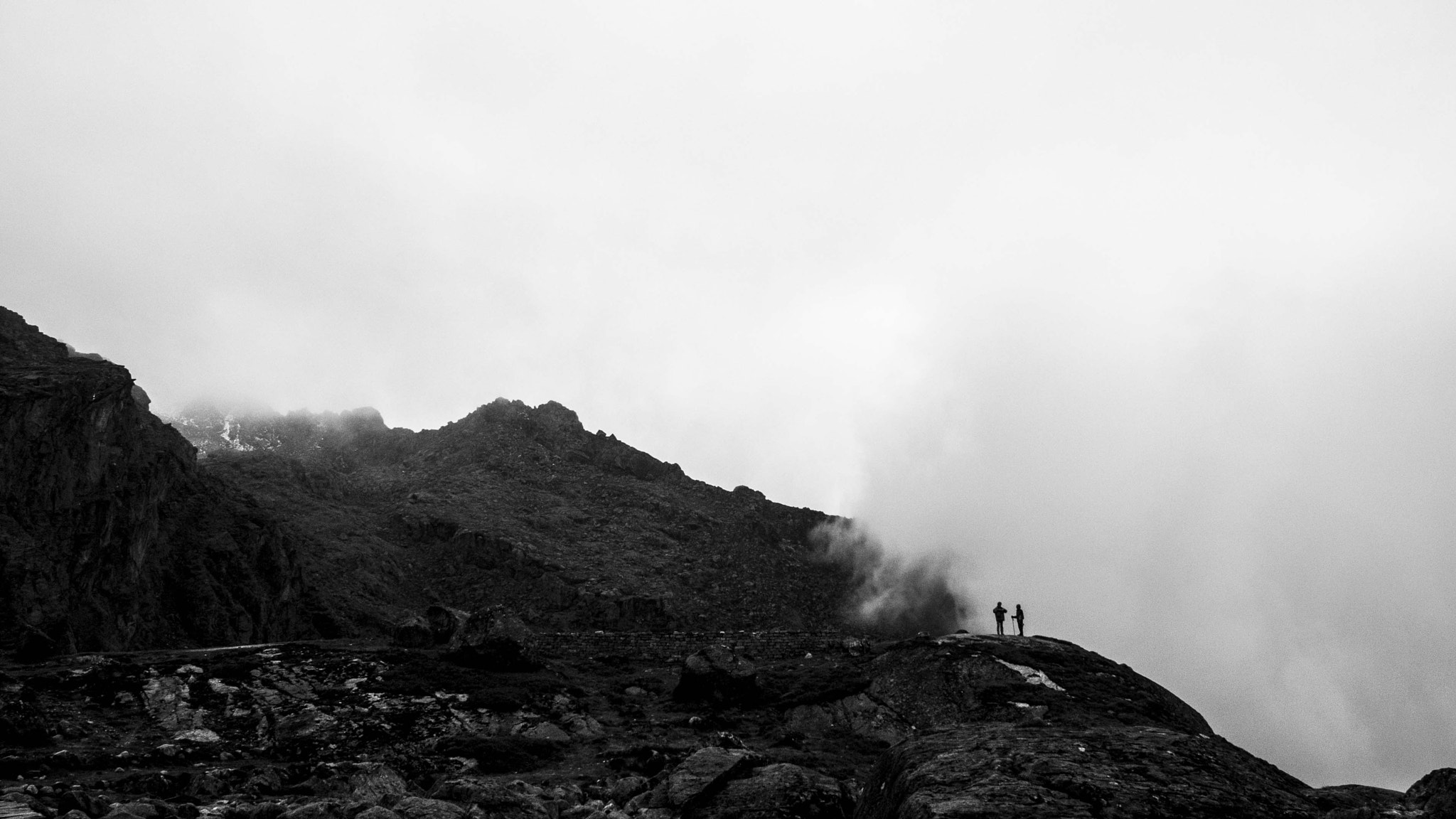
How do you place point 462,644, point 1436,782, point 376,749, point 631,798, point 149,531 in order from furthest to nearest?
1. point 149,531
2. point 462,644
3. point 376,749
4. point 631,798
5. point 1436,782

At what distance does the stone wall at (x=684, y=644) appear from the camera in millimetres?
53531

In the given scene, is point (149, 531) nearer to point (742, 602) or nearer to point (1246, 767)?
point (742, 602)

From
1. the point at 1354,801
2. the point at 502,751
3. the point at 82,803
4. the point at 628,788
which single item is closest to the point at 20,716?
the point at 82,803

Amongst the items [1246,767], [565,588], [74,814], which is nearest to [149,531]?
[565,588]

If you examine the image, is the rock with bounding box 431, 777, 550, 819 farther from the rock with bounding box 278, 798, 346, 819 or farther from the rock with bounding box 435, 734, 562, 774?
the rock with bounding box 435, 734, 562, 774

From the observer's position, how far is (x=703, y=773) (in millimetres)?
23469

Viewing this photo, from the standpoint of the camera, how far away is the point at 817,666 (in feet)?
162

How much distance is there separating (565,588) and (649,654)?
40.6 metres

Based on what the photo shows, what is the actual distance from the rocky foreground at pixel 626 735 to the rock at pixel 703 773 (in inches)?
2.8

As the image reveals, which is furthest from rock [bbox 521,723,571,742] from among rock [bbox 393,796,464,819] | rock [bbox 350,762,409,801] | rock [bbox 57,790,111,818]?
rock [bbox 393,796,464,819]

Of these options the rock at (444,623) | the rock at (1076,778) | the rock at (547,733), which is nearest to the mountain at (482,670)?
the rock at (1076,778)

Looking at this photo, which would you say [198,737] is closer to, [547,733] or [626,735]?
[547,733]

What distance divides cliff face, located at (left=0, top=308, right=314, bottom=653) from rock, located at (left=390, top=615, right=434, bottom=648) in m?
20.5

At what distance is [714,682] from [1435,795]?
3304cm
